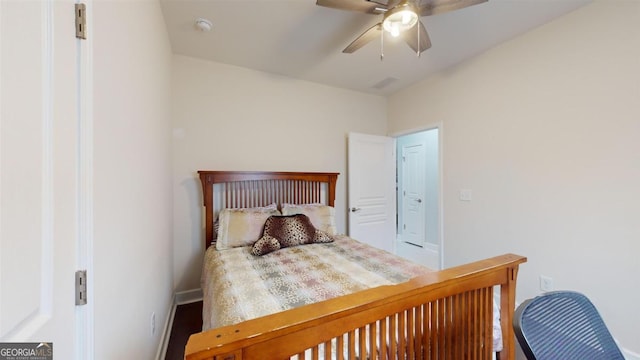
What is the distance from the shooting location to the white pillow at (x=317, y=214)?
279 centimetres

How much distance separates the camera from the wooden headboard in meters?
2.66

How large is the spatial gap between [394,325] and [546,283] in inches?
84.7

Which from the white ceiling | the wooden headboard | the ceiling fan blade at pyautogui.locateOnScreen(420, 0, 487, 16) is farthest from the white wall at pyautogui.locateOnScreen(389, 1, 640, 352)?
the wooden headboard

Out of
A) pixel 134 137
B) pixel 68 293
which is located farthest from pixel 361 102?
pixel 68 293

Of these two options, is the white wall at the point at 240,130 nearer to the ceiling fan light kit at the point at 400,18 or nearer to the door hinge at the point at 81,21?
the ceiling fan light kit at the point at 400,18

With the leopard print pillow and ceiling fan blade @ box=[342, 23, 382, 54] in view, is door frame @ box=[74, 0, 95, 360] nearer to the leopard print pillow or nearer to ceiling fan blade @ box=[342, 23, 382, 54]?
the leopard print pillow

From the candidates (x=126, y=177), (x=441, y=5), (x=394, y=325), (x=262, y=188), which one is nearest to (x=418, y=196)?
(x=262, y=188)

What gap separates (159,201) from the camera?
6.13ft

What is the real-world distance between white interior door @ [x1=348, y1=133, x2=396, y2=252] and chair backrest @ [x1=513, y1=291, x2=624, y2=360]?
8.40 ft

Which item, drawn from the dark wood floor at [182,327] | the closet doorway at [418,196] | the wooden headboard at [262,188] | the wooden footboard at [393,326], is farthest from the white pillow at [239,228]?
the closet doorway at [418,196]

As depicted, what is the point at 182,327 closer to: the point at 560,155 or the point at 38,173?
the point at 38,173

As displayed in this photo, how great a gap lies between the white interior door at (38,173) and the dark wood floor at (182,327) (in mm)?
1493

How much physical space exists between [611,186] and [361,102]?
9.25 ft

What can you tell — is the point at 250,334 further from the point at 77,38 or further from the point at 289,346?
the point at 77,38
